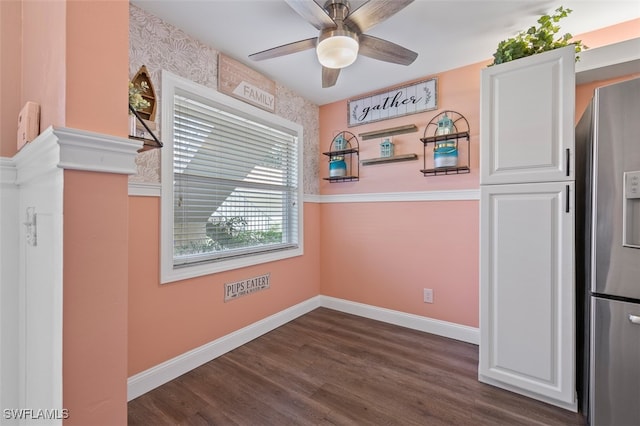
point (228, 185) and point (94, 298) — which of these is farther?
point (228, 185)

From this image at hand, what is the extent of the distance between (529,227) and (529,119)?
0.64 meters

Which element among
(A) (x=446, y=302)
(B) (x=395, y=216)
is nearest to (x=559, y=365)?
(A) (x=446, y=302)

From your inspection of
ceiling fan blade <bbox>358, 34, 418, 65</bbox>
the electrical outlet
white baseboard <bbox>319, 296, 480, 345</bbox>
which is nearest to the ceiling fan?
ceiling fan blade <bbox>358, 34, 418, 65</bbox>

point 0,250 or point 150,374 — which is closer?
point 0,250

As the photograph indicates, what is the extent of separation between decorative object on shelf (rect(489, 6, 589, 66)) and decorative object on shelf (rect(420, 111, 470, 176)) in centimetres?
69

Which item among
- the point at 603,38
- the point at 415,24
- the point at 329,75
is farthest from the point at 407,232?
the point at 603,38

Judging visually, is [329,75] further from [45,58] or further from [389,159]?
[45,58]

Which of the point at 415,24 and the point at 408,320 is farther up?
the point at 415,24

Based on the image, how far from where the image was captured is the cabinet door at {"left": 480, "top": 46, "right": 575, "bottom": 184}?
152 centimetres

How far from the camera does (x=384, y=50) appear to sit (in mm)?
1723

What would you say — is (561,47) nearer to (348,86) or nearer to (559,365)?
(348,86)

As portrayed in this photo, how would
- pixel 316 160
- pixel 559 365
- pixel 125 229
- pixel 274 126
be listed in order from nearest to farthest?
pixel 125 229
pixel 559 365
pixel 274 126
pixel 316 160

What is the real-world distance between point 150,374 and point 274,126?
7.21 feet

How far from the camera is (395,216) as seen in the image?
2746 millimetres
